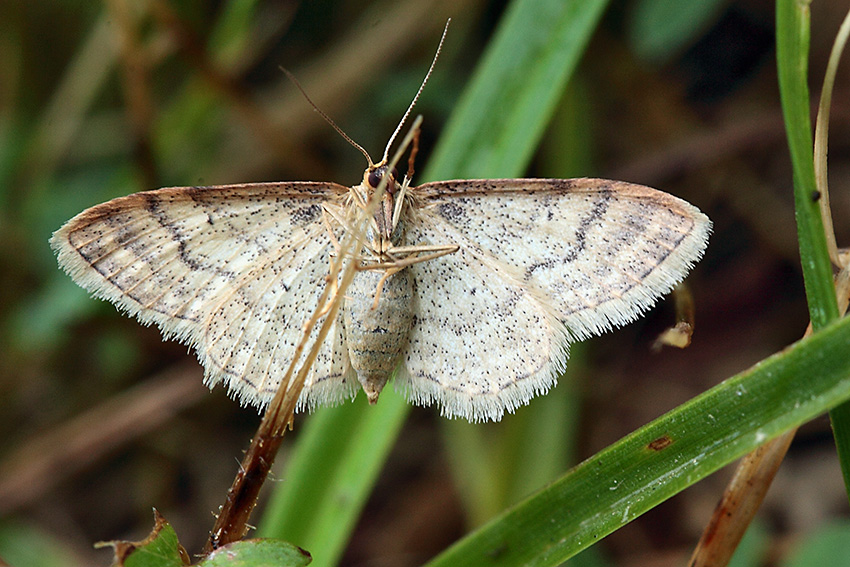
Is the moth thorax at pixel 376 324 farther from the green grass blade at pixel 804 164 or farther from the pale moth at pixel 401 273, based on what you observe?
the green grass blade at pixel 804 164

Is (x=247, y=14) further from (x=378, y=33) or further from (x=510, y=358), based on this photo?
(x=510, y=358)

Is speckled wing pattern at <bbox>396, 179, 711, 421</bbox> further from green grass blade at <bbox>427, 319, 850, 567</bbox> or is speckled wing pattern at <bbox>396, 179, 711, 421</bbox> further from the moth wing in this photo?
green grass blade at <bbox>427, 319, 850, 567</bbox>

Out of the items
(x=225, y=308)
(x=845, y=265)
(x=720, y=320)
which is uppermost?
(x=225, y=308)

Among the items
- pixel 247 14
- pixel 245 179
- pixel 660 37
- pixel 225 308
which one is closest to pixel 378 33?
pixel 247 14

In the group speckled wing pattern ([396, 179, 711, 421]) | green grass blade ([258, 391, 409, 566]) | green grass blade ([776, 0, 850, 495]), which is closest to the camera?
green grass blade ([776, 0, 850, 495])

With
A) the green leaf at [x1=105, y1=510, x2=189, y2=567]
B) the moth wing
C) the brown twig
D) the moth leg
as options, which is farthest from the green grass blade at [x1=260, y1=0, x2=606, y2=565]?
the brown twig

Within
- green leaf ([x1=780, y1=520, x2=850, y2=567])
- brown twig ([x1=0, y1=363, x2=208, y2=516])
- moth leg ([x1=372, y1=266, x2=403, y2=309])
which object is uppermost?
moth leg ([x1=372, y1=266, x2=403, y2=309])
